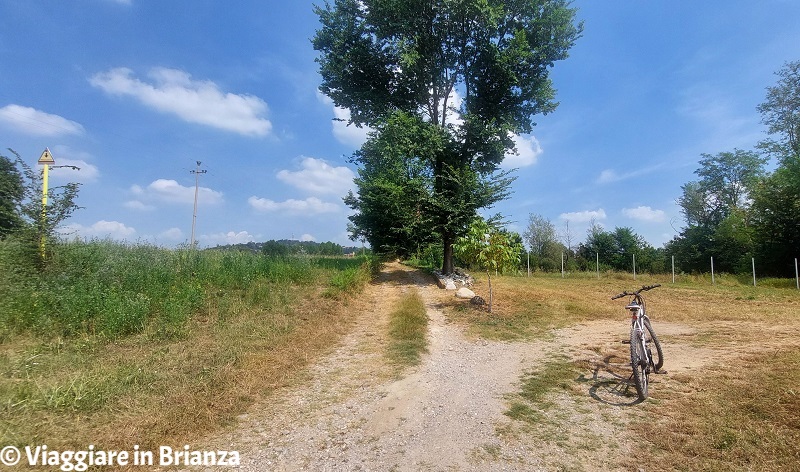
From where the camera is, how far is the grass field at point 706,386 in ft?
10.8

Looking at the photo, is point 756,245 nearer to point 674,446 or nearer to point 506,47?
point 506,47

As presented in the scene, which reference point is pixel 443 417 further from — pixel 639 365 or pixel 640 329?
pixel 640 329

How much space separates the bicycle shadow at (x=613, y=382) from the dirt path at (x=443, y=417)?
0.05 feet

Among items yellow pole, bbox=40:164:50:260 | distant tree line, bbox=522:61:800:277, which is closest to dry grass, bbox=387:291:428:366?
yellow pole, bbox=40:164:50:260

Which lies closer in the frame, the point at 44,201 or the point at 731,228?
the point at 44,201

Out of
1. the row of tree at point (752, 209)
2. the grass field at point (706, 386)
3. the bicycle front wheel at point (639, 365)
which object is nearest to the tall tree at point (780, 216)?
the row of tree at point (752, 209)

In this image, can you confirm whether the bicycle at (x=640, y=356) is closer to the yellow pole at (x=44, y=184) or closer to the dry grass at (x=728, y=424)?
the dry grass at (x=728, y=424)

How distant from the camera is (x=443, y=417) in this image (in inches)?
172

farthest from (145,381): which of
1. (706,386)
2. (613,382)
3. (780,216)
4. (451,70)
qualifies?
(780,216)

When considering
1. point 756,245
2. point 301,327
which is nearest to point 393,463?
point 301,327

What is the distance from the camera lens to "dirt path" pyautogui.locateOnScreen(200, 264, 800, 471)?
343 cm

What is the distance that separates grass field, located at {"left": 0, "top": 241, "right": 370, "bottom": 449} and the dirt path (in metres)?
0.62

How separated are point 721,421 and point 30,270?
12.1 metres

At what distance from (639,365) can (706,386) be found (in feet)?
2.92
